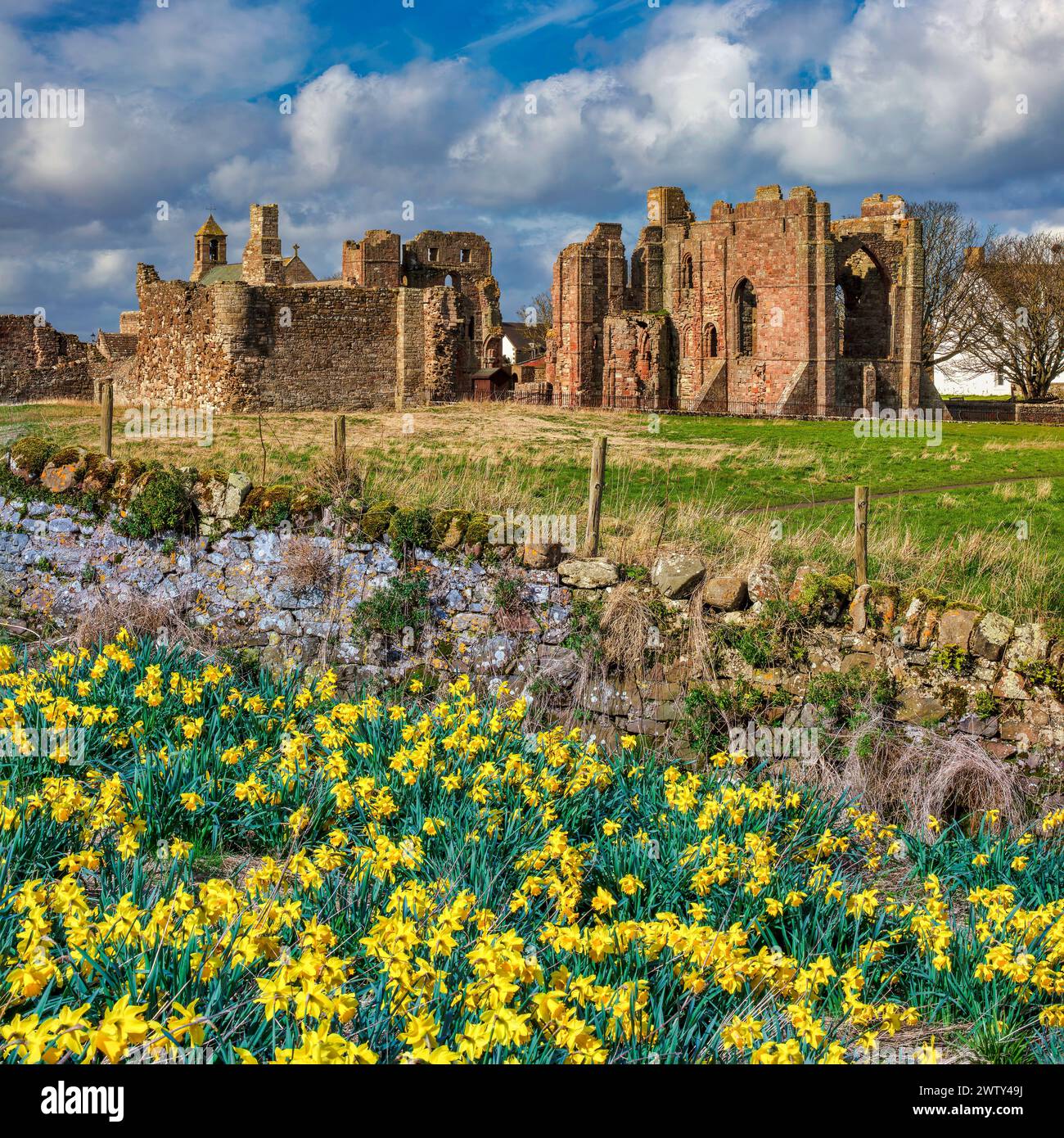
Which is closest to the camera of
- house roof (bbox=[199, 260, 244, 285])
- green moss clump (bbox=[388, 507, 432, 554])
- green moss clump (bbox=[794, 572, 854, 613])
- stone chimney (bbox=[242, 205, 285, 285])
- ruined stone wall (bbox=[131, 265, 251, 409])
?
green moss clump (bbox=[794, 572, 854, 613])

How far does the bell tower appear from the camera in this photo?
70.1 meters

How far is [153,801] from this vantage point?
5.90 m

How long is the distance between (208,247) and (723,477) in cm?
6164

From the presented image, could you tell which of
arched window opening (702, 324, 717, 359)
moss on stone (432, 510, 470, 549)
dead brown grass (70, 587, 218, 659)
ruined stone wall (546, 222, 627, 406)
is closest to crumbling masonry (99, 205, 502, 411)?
ruined stone wall (546, 222, 627, 406)

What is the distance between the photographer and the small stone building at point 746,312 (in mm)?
42594

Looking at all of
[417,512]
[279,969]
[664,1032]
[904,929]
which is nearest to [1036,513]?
[417,512]

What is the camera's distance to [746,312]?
45.4m

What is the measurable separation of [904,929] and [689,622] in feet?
13.0

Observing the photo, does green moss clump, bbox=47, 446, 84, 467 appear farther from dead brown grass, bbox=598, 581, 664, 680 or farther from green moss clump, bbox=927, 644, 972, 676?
green moss clump, bbox=927, 644, 972, 676

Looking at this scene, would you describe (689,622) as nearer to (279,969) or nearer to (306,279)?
(279,969)

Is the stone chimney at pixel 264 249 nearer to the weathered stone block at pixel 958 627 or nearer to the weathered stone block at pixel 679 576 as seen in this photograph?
the weathered stone block at pixel 679 576

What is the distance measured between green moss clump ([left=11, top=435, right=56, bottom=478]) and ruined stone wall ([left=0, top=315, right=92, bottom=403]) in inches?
1138

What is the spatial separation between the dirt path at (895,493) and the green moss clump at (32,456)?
7793 mm

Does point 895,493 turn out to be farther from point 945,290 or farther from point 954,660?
point 945,290
